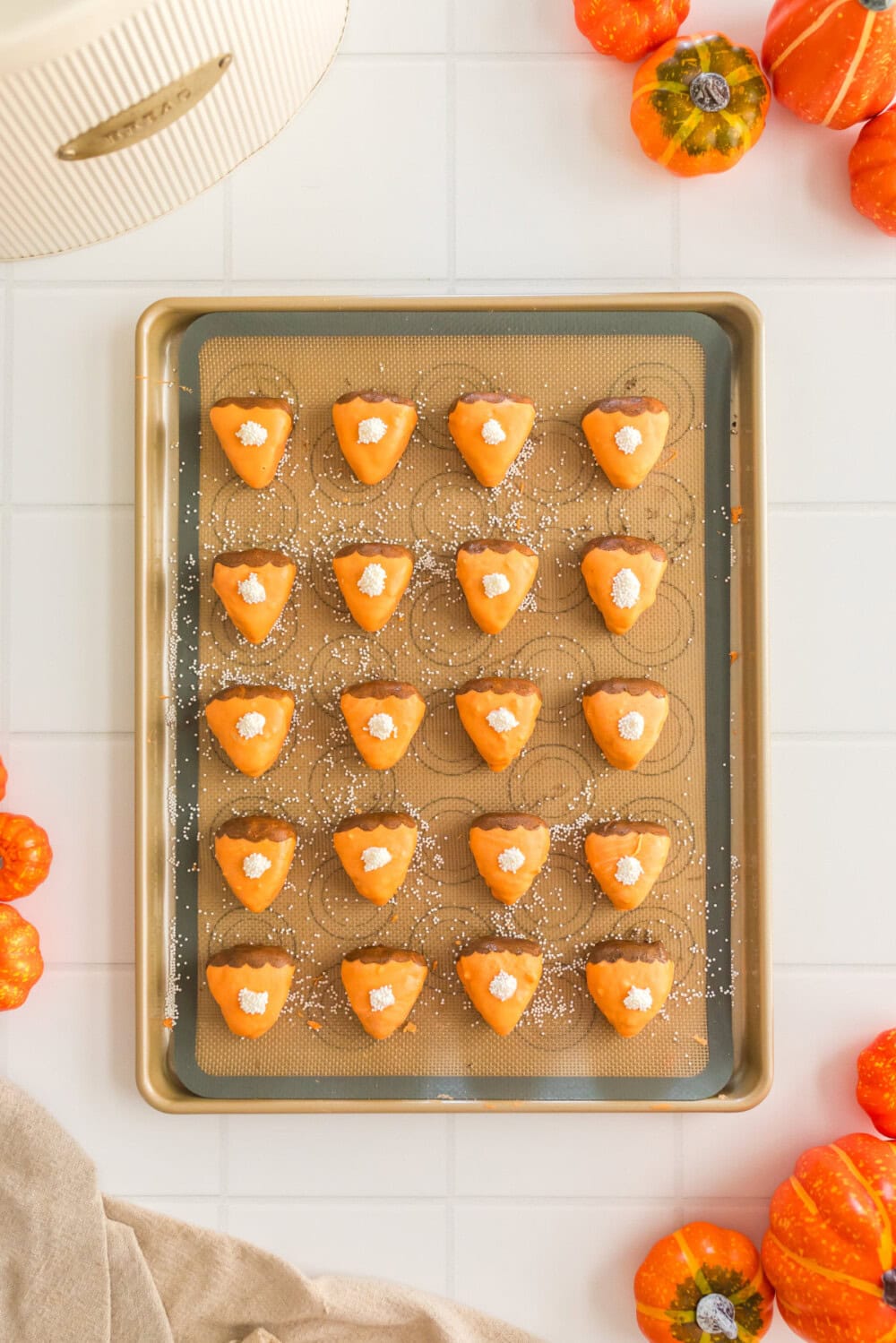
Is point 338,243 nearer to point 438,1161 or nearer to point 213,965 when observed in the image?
point 213,965

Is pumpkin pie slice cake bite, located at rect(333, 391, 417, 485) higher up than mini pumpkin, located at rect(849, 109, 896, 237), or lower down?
lower down

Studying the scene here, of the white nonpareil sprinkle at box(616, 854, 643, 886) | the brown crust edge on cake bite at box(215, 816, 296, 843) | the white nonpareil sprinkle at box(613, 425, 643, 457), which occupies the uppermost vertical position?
the white nonpareil sprinkle at box(613, 425, 643, 457)

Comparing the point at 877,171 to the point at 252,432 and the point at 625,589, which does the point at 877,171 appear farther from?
the point at 252,432

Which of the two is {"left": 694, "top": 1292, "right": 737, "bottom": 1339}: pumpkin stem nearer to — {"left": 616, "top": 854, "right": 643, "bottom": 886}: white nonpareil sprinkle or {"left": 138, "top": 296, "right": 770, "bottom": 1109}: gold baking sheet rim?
{"left": 138, "top": 296, "right": 770, "bottom": 1109}: gold baking sheet rim

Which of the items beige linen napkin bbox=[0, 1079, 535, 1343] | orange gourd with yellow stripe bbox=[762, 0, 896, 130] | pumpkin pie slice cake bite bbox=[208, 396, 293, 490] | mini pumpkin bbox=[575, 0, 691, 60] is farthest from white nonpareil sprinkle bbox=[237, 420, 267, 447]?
beige linen napkin bbox=[0, 1079, 535, 1343]

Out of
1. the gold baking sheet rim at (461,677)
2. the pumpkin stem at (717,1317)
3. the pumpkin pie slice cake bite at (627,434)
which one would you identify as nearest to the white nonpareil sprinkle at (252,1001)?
the gold baking sheet rim at (461,677)

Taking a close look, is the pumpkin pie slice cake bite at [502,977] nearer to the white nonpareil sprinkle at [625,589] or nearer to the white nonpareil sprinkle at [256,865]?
the white nonpareil sprinkle at [256,865]
